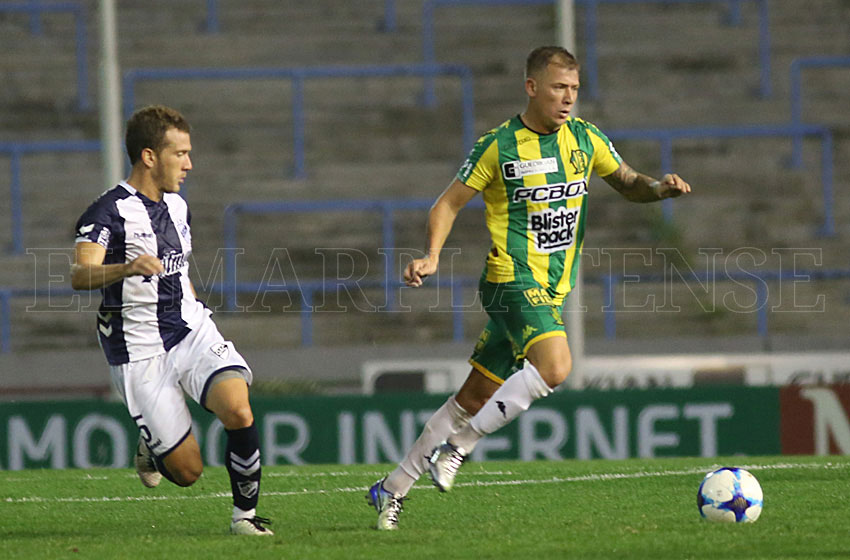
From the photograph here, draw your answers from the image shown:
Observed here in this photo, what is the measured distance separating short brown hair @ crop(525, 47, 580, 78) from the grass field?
1.81 metres

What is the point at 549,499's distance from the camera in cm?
668

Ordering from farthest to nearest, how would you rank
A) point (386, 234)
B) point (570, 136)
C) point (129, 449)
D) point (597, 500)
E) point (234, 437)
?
point (386, 234), point (129, 449), point (597, 500), point (570, 136), point (234, 437)

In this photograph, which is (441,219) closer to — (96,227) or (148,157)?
(148,157)

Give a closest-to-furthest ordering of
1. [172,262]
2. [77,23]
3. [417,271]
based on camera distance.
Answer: [417,271] < [172,262] < [77,23]

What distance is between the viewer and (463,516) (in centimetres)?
613

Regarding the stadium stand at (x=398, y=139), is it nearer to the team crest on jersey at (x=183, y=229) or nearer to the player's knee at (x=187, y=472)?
the team crest on jersey at (x=183, y=229)

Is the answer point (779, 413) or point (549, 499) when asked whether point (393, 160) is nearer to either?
point (779, 413)

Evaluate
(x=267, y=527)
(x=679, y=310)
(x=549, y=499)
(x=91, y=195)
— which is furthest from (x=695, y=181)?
(x=267, y=527)

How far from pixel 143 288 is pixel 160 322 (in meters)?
0.15

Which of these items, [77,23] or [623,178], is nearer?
[623,178]

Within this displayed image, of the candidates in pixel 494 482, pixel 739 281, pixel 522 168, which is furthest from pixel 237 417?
pixel 739 281

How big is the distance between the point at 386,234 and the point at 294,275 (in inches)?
40.4

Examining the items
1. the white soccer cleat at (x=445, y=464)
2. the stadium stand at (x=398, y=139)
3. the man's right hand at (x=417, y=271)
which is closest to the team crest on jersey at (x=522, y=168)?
the man's right hand at (x=417, y=271)

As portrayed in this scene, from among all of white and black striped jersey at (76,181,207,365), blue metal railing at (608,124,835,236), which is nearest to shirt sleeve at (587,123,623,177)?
white and black striped jersey at (76,181,207,365)
